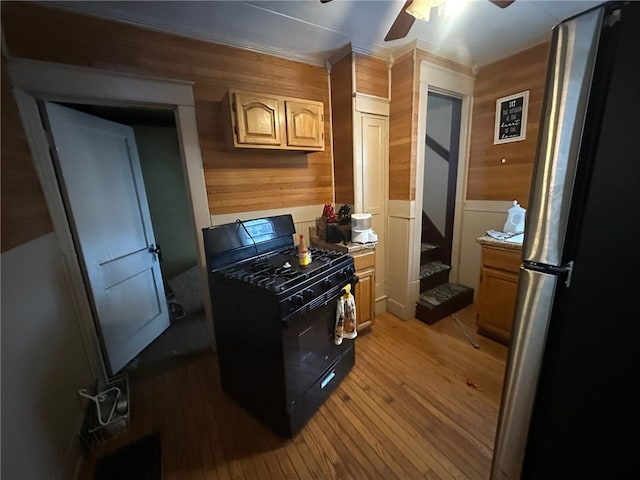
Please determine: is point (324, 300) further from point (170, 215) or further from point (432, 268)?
point (170, 215)

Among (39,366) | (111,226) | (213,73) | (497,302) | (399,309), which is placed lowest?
(399,309)

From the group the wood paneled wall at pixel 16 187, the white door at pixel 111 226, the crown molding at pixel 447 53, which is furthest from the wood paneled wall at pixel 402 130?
the wood paneled wall at pixel 16 187

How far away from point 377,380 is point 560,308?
1.54 meters

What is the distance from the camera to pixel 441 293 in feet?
9.41

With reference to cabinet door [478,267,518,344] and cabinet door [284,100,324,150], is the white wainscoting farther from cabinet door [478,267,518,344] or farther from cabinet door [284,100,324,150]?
cabinet door [478,267,518,344]

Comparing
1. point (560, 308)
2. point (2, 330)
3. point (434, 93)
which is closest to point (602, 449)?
point (560, 308)

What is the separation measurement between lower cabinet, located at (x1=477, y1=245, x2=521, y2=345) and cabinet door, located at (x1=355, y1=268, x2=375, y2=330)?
101 cm

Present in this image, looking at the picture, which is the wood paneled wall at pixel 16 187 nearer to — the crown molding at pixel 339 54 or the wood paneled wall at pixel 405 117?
the crown molding at pixel 339 54

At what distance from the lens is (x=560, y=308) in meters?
0.69

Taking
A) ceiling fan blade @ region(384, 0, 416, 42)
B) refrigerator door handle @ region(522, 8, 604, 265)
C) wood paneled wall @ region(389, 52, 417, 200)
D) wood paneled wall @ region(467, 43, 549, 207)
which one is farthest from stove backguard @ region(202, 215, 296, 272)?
wood paneled wall @ region(467, 43, 549, 207)

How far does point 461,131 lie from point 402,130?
32.6 inches

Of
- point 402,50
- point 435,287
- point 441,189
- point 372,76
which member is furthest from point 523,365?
point 441,189

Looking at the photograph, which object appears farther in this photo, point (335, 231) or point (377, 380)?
point (335, 231)

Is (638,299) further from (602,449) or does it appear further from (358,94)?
(358,94)
